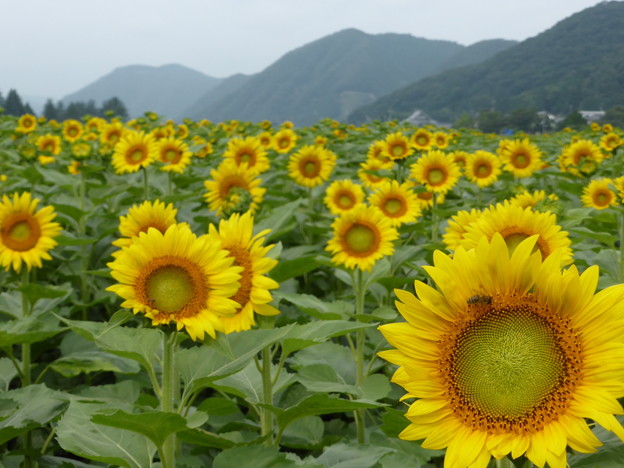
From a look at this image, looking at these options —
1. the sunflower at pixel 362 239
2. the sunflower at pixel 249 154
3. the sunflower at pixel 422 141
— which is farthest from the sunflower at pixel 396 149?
the sunflower at pixel 362 239

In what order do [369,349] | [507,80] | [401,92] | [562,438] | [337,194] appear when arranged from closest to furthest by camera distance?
[562,438] → [369,349] → [337,194] → [507,80] → [401,92]

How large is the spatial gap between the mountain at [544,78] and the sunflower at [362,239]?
76530mm

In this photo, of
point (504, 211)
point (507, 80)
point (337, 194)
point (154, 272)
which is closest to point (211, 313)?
point (154, 272)

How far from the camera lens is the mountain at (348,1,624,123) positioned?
7812 centimetres

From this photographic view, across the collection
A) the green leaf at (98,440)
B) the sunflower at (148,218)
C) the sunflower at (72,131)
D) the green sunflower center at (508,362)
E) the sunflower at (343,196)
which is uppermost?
the sunflower at (72,131)

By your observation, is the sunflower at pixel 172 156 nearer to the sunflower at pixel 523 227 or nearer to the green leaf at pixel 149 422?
the sunflower at pixel 523 227

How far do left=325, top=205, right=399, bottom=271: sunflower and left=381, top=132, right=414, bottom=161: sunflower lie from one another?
7.81ft

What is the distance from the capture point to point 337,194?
4738 millimetres

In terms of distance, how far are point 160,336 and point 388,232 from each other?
1.86 m

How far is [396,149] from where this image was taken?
19.3 feet

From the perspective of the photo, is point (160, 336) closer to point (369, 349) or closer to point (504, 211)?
point (504, 211)

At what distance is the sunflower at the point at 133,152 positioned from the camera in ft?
17.0

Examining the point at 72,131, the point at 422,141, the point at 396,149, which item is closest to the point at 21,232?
the point at 396,149

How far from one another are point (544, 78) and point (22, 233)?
103 meters
